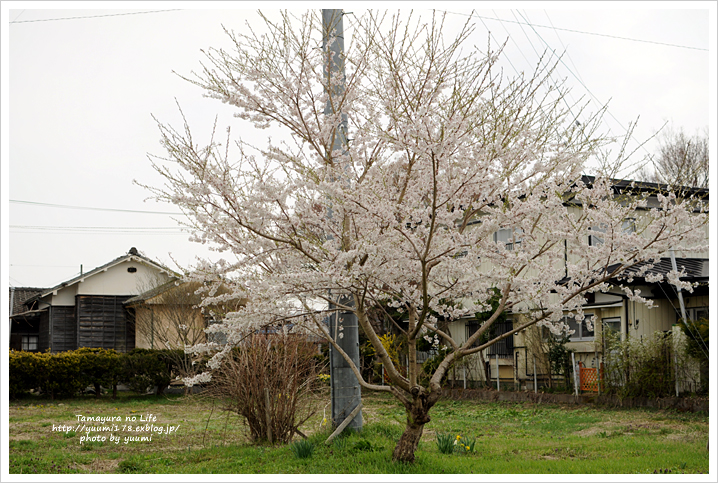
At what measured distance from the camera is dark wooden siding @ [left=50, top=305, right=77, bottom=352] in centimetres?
2006

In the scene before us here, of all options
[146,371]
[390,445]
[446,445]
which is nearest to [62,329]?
[146,371]

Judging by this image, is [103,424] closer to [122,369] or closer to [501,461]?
[122,369]

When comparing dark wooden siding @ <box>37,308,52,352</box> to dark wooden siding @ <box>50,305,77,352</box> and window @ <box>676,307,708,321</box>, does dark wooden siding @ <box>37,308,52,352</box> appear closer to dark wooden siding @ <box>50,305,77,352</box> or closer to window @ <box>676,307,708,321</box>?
dark wooden siding @ <box>50,305,77,352</box>

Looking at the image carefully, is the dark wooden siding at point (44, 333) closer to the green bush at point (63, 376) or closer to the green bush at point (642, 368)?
the green bush at point (63, 376)

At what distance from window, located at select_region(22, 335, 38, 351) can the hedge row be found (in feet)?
28.8

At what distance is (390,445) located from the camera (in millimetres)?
6051

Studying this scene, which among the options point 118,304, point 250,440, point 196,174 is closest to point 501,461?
point 250,440

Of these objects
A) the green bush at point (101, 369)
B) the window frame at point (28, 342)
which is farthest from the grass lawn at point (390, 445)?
the window frame at point (28, 342)

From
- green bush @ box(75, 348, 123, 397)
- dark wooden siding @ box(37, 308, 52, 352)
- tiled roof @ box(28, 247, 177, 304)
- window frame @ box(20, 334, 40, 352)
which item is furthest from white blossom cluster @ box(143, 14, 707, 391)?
window frame @ box(20, 334, 40, 352)

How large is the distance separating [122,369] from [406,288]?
40.0 feet

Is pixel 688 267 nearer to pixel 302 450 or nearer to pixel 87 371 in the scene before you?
pixel 302 450

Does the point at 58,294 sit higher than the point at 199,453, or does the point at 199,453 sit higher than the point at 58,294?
Answer: the point at 58,294

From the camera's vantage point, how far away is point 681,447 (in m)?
6.57

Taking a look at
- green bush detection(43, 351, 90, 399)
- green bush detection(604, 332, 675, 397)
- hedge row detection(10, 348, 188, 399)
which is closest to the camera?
green bush detection(604, 332, 675, 397)
